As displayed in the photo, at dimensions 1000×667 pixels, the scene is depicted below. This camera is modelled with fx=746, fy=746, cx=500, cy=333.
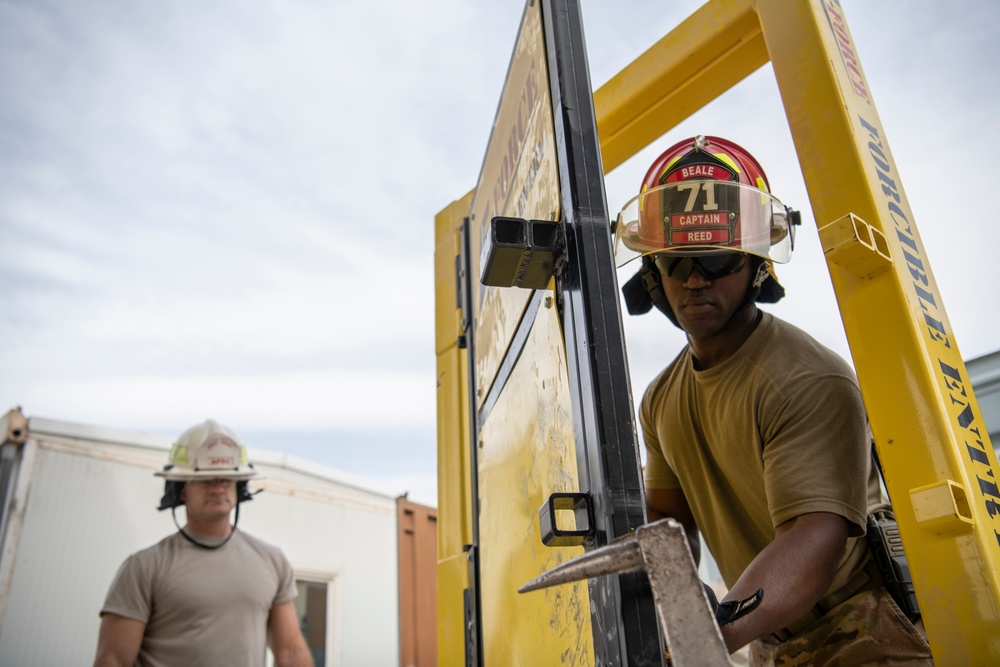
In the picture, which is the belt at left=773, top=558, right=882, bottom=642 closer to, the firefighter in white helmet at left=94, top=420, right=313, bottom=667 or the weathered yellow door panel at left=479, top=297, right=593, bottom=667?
the weathered yellow door panel at left=479, top=297, right=593, bottom=667

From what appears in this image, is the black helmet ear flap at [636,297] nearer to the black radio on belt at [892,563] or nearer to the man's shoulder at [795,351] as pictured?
the man's shoulder at [795,351]

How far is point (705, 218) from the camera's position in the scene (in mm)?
1665

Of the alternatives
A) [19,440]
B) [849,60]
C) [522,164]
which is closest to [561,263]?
[522,164]

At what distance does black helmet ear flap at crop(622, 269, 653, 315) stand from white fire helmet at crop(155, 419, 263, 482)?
2193mm

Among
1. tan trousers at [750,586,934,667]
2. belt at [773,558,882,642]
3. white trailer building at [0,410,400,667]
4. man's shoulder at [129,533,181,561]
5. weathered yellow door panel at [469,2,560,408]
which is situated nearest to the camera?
weathered yellow door panel at [469,2,560,408]

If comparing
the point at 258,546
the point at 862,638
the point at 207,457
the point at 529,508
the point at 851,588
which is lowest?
the point at 862,638

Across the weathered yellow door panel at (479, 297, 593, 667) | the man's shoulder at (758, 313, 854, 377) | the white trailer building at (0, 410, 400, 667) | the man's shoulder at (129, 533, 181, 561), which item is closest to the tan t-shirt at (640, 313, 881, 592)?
the man's shoulder at (758, 313, 854, 377)

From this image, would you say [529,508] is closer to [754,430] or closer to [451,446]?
[754,430]

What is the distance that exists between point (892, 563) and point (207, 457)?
2966 mm

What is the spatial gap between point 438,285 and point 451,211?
0.29m

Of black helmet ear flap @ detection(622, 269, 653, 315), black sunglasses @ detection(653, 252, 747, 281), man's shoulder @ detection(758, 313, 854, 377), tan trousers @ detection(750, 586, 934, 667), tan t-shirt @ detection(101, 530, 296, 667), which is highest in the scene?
black helmet ear flap @ detection(622, 269, 653, 315)

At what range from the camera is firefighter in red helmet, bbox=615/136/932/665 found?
1.48m

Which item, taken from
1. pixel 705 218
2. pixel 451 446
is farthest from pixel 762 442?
pixel 451 446

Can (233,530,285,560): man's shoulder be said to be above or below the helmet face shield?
below
